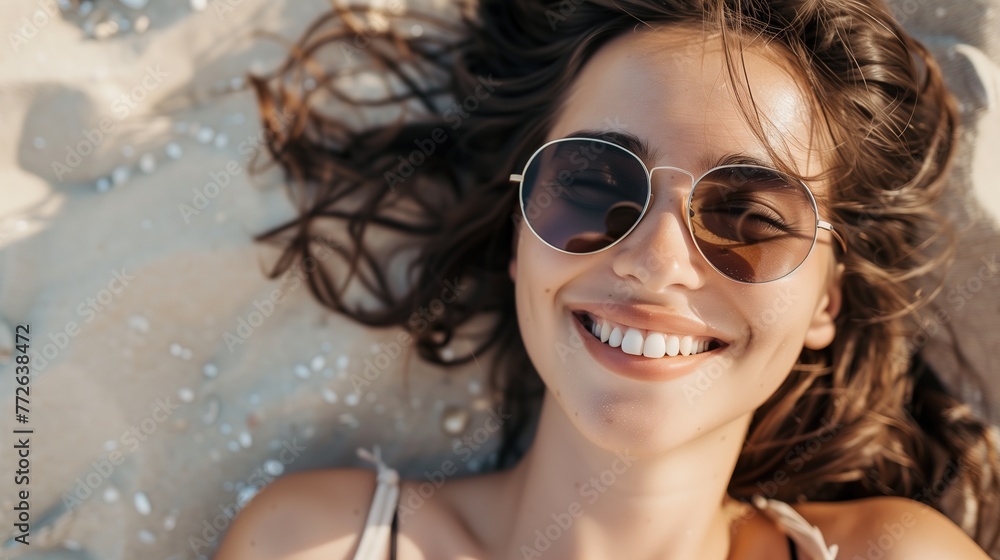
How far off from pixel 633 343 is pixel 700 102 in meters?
0.65

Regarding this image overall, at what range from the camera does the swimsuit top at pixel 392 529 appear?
252 cm

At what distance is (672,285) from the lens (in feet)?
6.80

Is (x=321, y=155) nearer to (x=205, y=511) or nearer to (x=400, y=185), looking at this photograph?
(x=400, y=185)

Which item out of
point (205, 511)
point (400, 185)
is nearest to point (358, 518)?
point (205, 511)

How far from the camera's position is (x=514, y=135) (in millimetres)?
2732

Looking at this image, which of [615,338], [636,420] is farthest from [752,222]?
[636,420]

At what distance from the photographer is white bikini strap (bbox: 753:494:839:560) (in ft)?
8.39

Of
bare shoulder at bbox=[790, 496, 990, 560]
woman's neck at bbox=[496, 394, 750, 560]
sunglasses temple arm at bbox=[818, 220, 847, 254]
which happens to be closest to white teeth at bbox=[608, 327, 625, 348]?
woman's neck at bbox=[496, 394, 750, 560]

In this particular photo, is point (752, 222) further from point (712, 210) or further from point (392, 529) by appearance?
point (392, 529)

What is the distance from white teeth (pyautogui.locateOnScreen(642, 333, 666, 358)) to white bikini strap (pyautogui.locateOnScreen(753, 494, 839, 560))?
3.13 ft

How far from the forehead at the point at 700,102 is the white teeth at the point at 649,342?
44cm

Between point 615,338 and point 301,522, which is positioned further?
point 301,522

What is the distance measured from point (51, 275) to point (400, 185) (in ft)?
4.02

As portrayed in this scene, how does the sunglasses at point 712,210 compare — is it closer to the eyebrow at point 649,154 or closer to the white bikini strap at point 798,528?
the eyebrow at point 649,154
